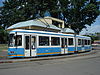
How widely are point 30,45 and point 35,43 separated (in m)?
0.75

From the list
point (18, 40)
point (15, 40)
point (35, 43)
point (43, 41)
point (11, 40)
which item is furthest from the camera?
point (43, 41)

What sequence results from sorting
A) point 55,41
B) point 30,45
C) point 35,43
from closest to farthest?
point 30,45 < point 35,43 < point 55,41

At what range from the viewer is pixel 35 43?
709 inches

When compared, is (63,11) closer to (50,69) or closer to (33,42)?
(33,42)

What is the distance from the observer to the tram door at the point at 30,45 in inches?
679

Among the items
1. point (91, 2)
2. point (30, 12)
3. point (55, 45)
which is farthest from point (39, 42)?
point (91, 2)

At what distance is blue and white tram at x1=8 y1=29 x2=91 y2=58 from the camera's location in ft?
55.2

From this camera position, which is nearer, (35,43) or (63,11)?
(35,43)

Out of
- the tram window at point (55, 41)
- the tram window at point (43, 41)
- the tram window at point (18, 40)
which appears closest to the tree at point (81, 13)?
the tram window at point (55, 41)

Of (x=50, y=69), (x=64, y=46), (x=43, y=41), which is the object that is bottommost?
→ (x=50, y=69)

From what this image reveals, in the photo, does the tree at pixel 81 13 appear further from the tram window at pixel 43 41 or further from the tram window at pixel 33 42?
the tram window at pixel 33 42

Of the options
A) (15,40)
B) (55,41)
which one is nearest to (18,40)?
(15,40)

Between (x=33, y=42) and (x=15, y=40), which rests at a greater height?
(x=15, y=40)

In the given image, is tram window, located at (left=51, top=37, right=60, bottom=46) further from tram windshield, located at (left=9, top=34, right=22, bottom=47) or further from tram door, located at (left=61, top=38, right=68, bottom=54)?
tram windshield, located at (left=9, top=34, right=22, bottom=47)
